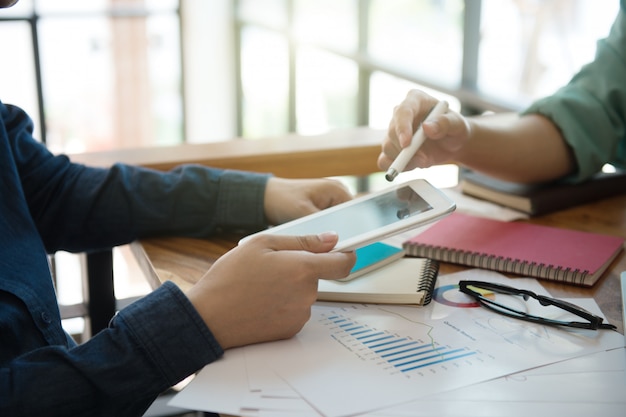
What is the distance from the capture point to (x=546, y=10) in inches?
98.0

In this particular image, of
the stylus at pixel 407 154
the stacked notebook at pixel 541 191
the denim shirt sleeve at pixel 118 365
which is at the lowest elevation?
the denim shirt sleeve at pixel 118 365

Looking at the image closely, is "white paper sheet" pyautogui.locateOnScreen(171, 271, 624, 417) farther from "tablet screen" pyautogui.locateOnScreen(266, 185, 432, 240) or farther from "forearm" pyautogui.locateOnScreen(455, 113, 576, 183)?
"forearm" pyautogui.locateOnScreen(455, 113, 576, 183)

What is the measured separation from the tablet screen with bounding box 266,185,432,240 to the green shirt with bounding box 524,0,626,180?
0.47 m

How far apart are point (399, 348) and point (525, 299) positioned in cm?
19

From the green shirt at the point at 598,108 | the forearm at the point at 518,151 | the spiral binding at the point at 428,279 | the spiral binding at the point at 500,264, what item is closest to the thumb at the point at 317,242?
the spiral binding at the point at 428,279

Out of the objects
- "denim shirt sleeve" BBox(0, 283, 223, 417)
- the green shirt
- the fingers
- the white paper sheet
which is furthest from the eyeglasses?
the green shirt

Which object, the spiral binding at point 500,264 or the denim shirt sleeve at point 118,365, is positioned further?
the spiral binding at point 500,264

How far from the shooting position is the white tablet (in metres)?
0.81

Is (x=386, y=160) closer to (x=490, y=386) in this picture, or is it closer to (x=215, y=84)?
(x=490, y=386)

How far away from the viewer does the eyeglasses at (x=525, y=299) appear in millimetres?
765

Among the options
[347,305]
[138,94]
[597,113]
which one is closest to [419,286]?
[347,305]

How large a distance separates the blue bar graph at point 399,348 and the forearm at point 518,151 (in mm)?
497

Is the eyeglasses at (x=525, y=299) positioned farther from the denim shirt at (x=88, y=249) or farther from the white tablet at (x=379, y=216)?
the denim shirt at (x=88, y=249)

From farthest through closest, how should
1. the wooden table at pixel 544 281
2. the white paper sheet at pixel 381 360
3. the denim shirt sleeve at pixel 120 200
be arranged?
the denim shirt sleeve at pixel 120 200
the wooden table at pixel 544 281
the white paper sheet at pixel 381 360
